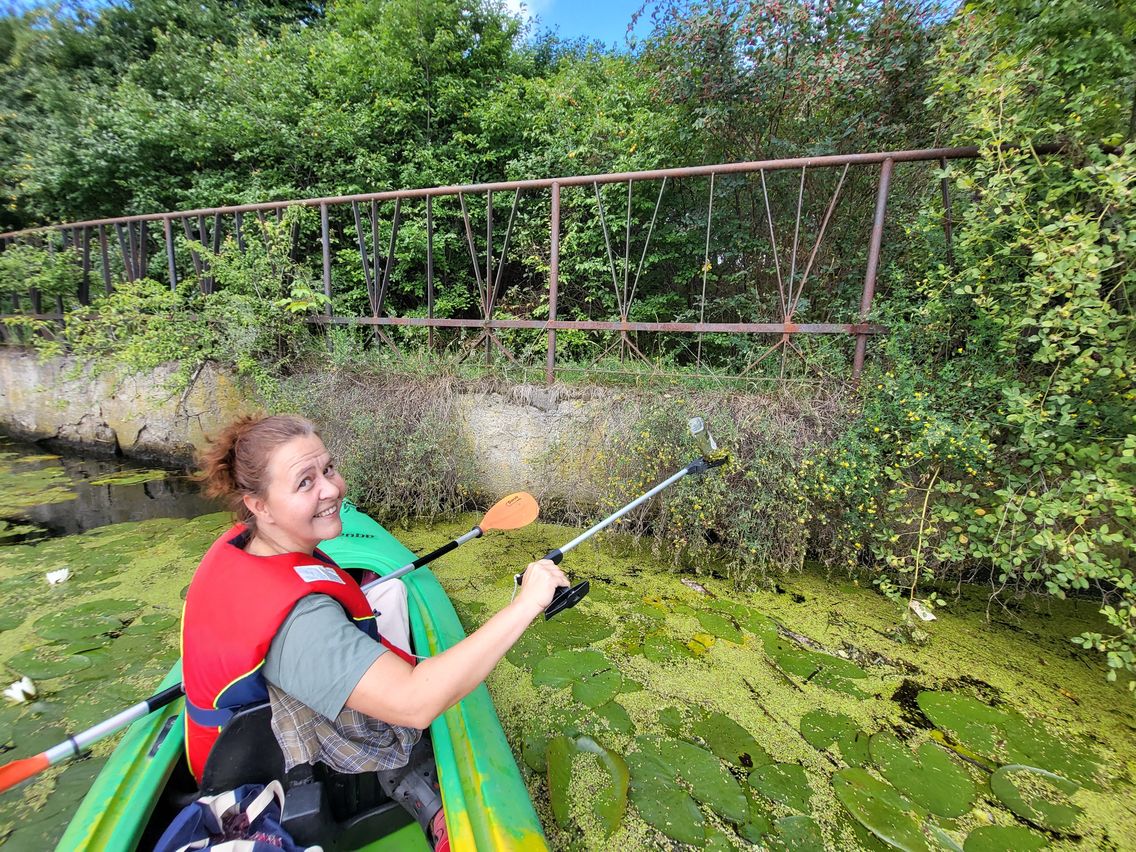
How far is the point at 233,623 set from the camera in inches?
40.9

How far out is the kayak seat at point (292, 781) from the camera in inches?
42.1

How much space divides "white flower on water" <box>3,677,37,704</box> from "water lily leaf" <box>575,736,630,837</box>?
225 centimetres

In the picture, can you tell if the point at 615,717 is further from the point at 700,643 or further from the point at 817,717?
the point at 817,717

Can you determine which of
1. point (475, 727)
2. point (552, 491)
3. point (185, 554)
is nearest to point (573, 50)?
point (552, 491)

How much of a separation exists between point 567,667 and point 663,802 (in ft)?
2.25

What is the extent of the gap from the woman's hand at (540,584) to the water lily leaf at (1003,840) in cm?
148

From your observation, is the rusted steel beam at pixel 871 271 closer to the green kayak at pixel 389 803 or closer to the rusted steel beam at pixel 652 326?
the rusted steel beam at pixel 652 326

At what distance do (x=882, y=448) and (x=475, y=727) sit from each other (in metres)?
2.36

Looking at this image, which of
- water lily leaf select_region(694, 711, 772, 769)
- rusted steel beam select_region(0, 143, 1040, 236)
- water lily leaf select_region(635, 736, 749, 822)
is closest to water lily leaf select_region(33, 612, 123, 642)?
water lily leaf select_region(635, 736, 749, 822)

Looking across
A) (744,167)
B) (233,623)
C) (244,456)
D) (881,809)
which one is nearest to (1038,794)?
(881,809)

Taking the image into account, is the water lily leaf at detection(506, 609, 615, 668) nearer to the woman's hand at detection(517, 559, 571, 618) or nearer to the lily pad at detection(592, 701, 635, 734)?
the lily pad at detection(592, 701, 635, 734)

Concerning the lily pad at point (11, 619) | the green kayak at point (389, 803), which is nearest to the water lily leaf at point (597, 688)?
the green kayak at point (389, 803)

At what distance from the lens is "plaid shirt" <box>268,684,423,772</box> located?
1.12m

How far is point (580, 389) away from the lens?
3564mm
